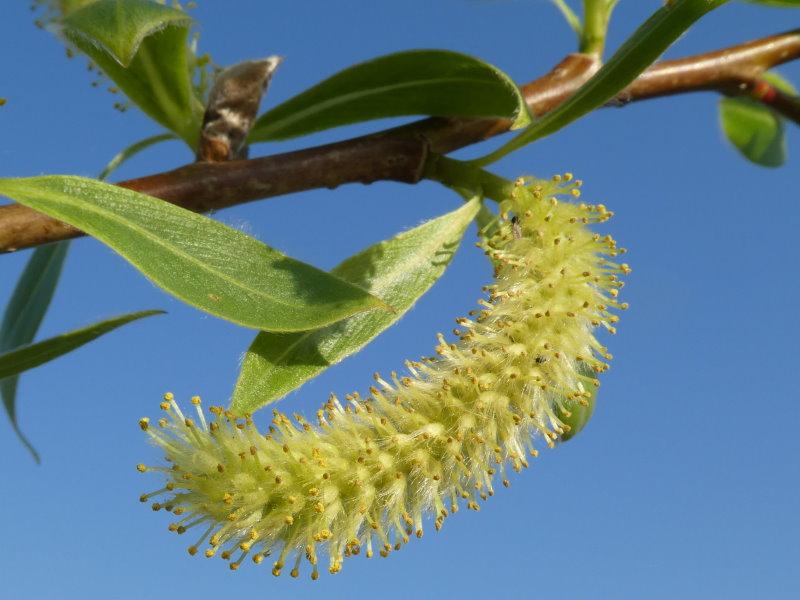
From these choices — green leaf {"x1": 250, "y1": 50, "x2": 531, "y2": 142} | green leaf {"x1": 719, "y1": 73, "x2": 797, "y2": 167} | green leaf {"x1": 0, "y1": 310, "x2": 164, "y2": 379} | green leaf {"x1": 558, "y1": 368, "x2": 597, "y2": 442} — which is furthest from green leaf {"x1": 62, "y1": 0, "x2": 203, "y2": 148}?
green leaf {"x1": 719, "y1": 73, "x2": 797, "y2": 167}

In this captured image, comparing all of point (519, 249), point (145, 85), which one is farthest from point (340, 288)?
point (145, 85)

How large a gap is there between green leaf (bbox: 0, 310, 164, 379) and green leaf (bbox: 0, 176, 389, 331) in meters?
0.26

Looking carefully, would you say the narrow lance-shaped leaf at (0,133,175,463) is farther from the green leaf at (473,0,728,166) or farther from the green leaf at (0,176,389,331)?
the green leaf at (473,0,728,166)

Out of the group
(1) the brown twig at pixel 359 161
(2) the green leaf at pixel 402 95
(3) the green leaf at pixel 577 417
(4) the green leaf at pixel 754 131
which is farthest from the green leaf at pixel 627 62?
(4) the green leaf at pixel 754 131

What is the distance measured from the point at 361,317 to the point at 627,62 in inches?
27.2

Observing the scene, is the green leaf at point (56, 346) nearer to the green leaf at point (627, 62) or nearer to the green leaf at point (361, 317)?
the green leaf at point (361, 317)

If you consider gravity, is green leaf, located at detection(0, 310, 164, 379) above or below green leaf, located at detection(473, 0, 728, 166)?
below

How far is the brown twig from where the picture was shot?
5.57ft

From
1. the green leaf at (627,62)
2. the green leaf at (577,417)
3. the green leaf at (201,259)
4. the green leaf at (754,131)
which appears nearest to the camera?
the green leaf at (201,259)

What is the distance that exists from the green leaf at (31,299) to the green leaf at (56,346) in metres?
0.49

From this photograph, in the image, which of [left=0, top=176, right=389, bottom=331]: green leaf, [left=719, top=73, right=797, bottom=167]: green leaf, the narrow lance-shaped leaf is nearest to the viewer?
[left=0, top=176, right=389, bottom=331]: green leaf

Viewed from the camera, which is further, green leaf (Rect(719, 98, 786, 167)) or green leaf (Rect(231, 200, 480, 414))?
green leaf (Rect(719, 98, 786, 167))

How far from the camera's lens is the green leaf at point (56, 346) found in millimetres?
1803

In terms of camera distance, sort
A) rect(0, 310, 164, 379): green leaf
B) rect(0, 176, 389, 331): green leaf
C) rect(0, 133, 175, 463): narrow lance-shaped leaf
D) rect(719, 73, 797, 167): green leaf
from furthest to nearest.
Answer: rect(719, 73, 797, 167): green leaf, rect(0, 133, 175, 463): narrow lance-shaped leaf, rect(0, 310, 164, 379): green leaf, rect(0, 176, 389, 331): green leaf
